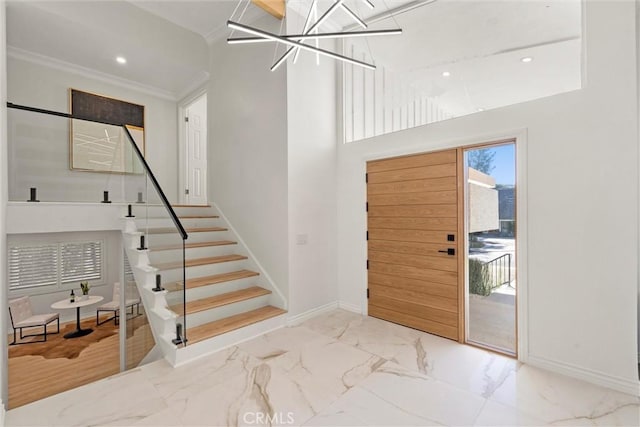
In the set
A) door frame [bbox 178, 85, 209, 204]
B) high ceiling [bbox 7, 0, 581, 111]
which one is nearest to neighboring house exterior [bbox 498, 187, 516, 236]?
high ceiling [bbox 7, 0, 581, 111]

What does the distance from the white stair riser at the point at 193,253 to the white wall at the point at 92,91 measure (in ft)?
5.30

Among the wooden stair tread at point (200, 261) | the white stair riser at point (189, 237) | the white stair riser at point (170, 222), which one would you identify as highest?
the white stair riser at point (170, 222)

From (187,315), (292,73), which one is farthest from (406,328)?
(292,73)

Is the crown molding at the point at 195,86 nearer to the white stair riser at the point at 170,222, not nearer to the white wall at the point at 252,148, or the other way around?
the white wall at the point at 252,148

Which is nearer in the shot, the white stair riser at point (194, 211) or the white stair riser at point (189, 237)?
the white stair riser at point (189, 237)

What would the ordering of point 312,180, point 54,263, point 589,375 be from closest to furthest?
point 589,375 → point 312,180 → point 54,263

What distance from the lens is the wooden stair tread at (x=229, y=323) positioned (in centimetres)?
291

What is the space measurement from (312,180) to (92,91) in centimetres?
447

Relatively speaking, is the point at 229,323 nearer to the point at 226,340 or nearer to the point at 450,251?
the point at 226,340

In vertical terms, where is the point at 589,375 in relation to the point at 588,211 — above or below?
below

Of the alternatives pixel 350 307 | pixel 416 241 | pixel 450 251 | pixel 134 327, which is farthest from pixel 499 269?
pixel 134 327

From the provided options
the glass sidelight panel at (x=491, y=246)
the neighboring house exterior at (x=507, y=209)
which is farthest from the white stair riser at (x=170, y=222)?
the neighboring house exterior at (x=507, y=209)

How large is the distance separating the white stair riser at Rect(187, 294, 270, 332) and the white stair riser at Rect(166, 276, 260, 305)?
28 centimetres

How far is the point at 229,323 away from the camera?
10.5ft
